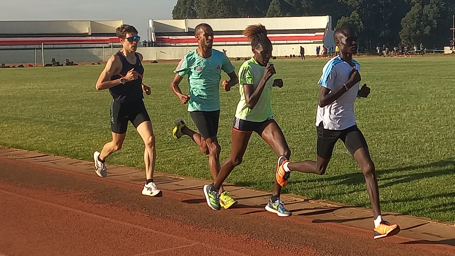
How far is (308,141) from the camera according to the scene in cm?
1230

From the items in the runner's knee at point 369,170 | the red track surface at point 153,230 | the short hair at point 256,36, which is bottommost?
the red track surface at point 153,230

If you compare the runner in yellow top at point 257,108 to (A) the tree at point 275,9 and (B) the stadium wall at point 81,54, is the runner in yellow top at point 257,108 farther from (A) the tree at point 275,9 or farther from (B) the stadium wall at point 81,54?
(A) the tree at point 275,9

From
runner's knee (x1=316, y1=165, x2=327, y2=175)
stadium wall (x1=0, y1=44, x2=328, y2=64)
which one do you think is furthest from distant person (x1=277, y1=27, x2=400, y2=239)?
stadium wall (x1=0, y1=44, x2=328, y2=64)

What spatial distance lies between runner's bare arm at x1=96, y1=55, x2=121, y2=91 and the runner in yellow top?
5.95 ft

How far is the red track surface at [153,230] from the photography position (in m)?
5.81

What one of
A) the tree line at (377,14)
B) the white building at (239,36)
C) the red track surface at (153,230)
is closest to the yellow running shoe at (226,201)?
the red track surface at (153,230)

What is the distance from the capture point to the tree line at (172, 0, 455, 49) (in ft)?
352

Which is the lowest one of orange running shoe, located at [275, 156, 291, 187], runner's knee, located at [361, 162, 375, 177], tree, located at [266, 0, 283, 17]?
orange running shoe, located at [275, 156, 291, 187]

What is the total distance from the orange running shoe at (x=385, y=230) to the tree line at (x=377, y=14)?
99.7m

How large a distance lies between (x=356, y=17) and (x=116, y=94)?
342 ft

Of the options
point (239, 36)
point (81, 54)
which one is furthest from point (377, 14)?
point (81, 54)

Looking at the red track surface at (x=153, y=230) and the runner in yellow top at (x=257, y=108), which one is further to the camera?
the runner in yellow top at (x=257, y=108)

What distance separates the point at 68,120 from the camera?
17516 mm

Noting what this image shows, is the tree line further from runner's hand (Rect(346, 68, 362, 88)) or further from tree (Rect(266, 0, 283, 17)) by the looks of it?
runner's hand (Rect(346, 68, 362, 88))
